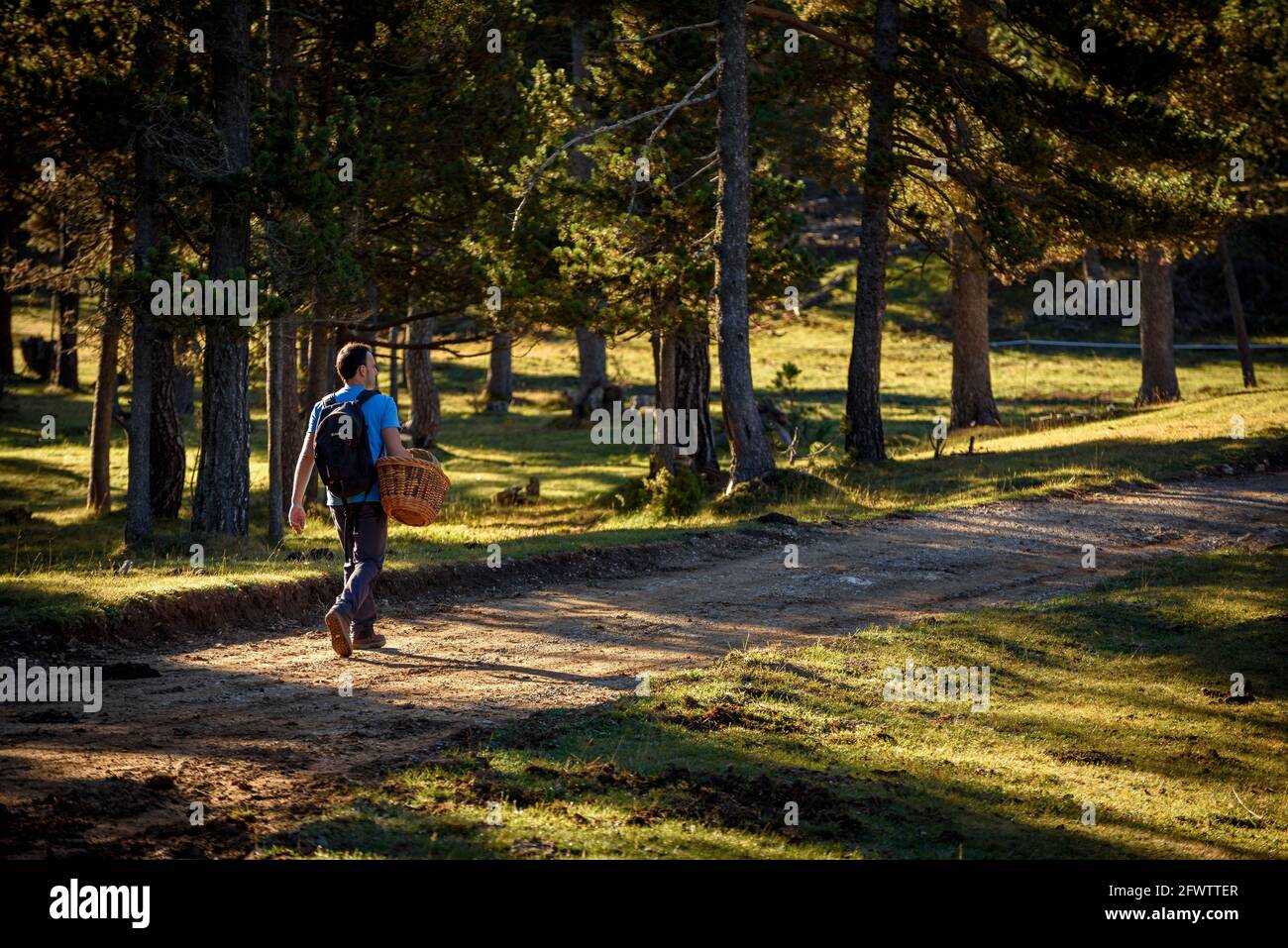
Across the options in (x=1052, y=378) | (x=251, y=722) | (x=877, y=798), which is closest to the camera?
(x=877, y=798)

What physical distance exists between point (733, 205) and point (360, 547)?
1110 centimetres

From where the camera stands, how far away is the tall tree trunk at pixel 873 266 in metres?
22.3

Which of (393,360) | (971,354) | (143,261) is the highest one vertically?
(143,261)

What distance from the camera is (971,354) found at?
28219 mm

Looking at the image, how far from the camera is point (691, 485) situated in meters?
19.5

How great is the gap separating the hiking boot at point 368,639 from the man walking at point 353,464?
367mm

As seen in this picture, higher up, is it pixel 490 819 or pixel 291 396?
pixel 291 396

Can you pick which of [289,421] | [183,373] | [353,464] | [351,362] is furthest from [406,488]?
Answer: [183,373]

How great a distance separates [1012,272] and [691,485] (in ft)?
23.5

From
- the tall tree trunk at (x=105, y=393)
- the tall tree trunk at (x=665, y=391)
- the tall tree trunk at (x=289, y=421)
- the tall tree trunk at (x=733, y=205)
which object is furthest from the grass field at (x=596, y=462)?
the tall tree trunk at (x=733, y=205)

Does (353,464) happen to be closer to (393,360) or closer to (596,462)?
(393,360)

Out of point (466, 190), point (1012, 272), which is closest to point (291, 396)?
point (466, 190)
